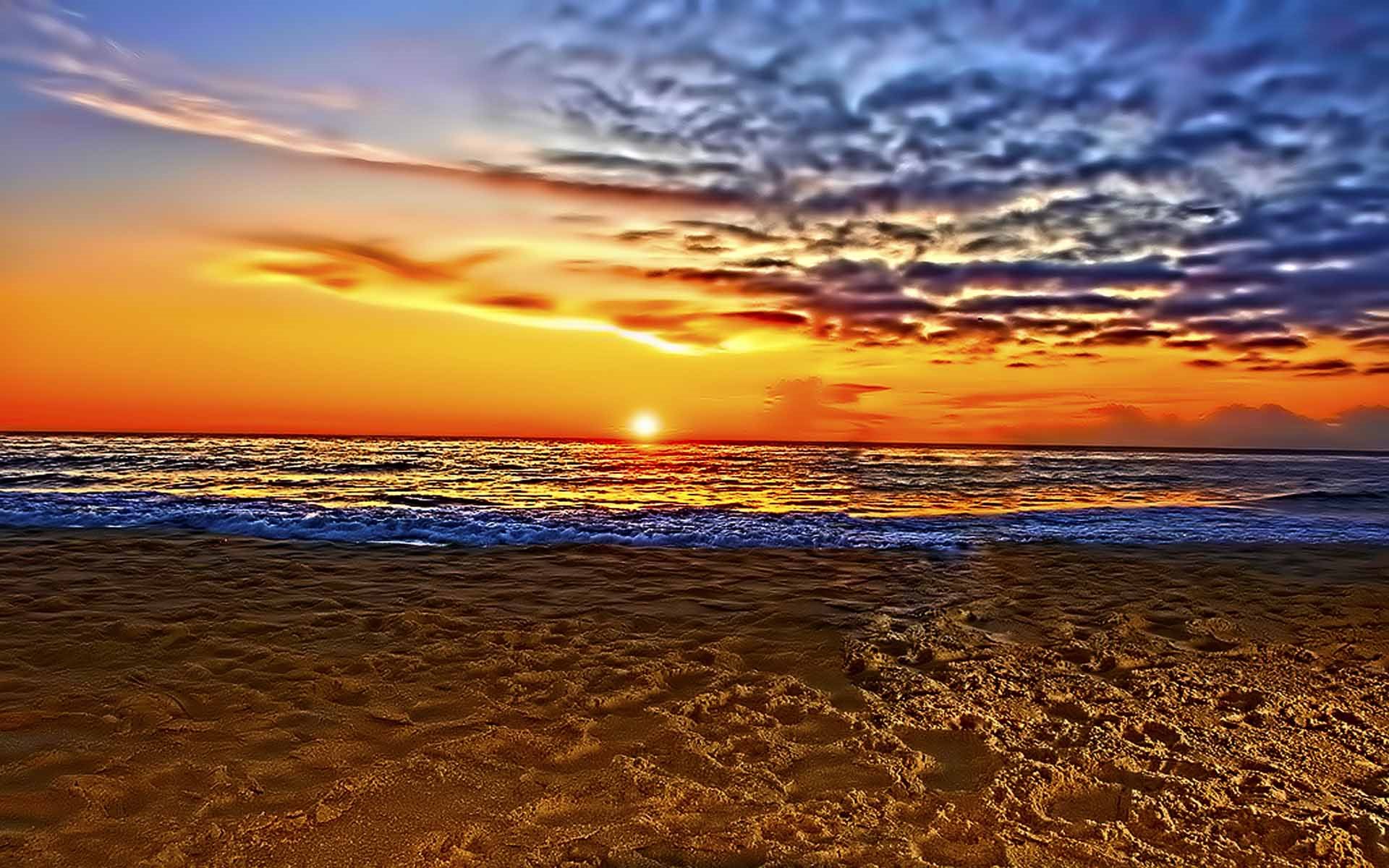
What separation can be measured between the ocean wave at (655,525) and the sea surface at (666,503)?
4.1 inches

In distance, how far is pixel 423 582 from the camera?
12.3 metres

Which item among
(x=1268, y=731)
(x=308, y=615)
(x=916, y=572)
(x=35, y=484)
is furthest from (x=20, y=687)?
(x=35, y=484)

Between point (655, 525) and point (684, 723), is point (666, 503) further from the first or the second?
point (684, 723)

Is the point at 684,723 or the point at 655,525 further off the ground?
the point at 655,525

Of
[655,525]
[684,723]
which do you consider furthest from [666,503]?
[684,723]

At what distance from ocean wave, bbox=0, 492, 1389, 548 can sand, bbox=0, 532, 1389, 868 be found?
5018mm

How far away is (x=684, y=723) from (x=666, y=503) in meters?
19.3

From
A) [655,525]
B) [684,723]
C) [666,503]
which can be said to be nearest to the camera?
[684,723]

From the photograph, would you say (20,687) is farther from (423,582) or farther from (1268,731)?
(1268,731)

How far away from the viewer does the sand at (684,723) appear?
15.8 feet

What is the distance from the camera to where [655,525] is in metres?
19.7

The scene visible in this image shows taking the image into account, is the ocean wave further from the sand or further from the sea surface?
the sand

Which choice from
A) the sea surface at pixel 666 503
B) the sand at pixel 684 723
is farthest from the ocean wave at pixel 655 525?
the sand at pixel 684 723

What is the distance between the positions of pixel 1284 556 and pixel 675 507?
50.7 feet
